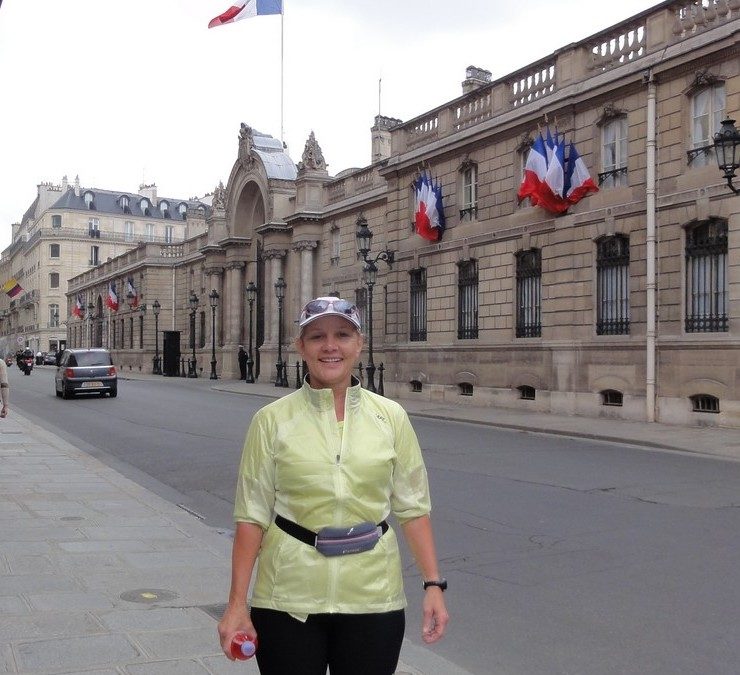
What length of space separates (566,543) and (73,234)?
4277 inches

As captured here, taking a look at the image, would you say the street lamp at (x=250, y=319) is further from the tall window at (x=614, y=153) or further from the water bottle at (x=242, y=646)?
the water bottle at (x=242, y=646)

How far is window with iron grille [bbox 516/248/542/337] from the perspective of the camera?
25625mm

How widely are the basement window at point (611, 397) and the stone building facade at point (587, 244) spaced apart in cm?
4

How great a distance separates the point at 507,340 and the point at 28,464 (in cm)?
1606

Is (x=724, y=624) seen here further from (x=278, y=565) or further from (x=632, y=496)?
(x=632, y=496)

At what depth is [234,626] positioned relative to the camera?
2.90 metres

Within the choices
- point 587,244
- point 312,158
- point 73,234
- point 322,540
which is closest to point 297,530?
point 322,540

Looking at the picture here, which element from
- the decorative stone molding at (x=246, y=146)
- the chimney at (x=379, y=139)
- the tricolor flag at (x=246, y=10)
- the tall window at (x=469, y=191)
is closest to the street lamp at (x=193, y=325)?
the decorative stone molding at (x=246, y=146)

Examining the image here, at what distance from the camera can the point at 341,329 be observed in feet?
10.4

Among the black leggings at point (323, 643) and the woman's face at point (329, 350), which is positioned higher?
the woman's face at point (329, 350)

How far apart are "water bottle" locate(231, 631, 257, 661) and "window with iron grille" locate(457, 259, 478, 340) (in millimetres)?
25718

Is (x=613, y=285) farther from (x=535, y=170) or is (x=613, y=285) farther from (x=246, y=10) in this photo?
(x=246, y=10)

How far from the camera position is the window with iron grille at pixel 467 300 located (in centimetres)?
2844

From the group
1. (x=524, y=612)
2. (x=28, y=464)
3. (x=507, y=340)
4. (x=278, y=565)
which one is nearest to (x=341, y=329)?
(x=278, y=565)
